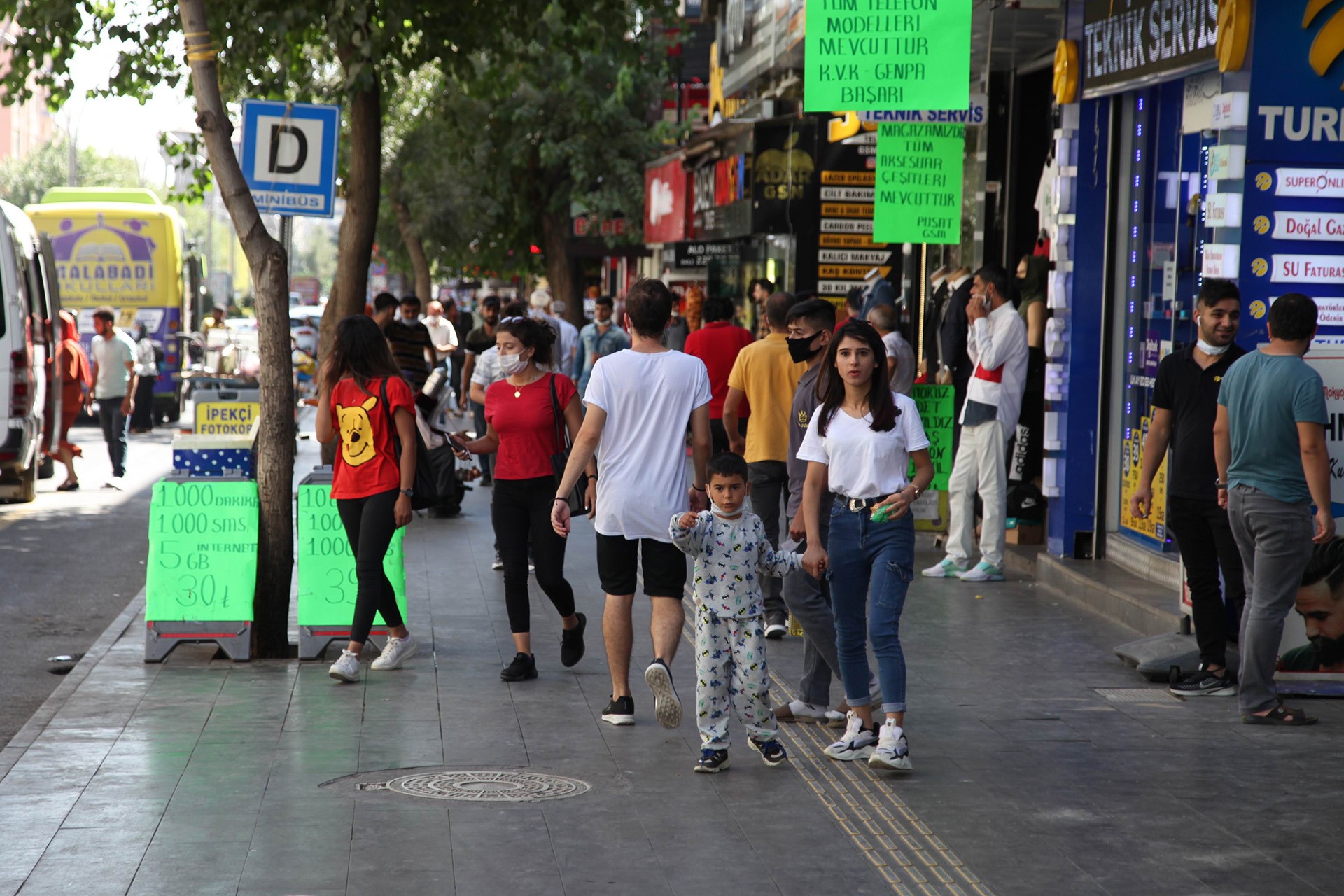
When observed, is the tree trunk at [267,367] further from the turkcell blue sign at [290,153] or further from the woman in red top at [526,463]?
the turkcell blue sign at [290,153]

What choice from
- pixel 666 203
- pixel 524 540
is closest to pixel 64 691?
pixel 524 540

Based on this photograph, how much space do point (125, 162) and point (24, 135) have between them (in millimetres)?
13097

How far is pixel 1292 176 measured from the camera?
335 inches

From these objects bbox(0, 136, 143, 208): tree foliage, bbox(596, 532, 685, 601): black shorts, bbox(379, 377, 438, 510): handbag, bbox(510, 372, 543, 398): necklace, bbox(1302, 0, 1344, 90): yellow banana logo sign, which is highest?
bbox(0, 136, 143, 208): tree foliage

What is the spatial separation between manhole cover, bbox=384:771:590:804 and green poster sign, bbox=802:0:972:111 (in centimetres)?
555

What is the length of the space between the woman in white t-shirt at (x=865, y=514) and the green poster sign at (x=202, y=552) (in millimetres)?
3361

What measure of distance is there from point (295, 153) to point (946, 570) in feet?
17.0

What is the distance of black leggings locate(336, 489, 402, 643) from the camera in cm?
820

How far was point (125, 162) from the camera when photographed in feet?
345

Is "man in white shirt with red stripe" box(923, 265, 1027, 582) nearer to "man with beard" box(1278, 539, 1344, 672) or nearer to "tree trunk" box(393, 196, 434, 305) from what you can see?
"man with beard" box(1278, 539, 1344, 672)

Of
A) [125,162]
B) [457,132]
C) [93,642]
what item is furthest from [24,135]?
[93,642]

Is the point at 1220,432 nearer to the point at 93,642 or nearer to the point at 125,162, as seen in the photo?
the point at 93,642

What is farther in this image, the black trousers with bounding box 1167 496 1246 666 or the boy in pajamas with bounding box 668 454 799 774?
the black trousers with bounding box 1167 496 1246 666

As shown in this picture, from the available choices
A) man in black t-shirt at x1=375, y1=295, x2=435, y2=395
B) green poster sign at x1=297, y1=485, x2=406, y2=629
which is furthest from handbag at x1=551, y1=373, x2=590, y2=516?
man in black t-shirt at x1=375, y1=295, x2=435, y2=395
